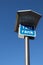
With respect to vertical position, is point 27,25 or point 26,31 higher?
point 27,25

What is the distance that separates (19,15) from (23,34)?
0.50 m

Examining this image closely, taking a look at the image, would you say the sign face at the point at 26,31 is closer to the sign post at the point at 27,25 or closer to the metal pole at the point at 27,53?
the sign post at the point at 27,25

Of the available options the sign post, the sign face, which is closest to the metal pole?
the sign post

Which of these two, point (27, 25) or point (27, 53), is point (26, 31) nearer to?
point (27, 25)

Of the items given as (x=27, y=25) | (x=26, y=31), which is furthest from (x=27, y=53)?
(x=27, y=25)

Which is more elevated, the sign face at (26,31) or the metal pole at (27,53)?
the sign face at (26,31)

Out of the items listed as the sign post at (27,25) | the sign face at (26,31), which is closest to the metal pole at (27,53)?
the sign post at (27,25)

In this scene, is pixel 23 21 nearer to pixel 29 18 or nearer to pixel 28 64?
pixel 29 18

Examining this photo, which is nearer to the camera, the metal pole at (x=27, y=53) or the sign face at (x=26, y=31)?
the metal pole at (x=27, y=53)

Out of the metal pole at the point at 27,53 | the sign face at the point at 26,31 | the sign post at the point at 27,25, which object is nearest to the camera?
the metal pole at the point at 27,53

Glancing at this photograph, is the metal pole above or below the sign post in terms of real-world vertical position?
below

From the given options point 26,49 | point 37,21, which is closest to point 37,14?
point 37,21

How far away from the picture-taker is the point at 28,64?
8.52 metres

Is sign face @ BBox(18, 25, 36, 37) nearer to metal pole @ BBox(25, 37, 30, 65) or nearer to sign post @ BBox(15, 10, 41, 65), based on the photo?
sign post @ BBox(15, 10, 41, 65)
